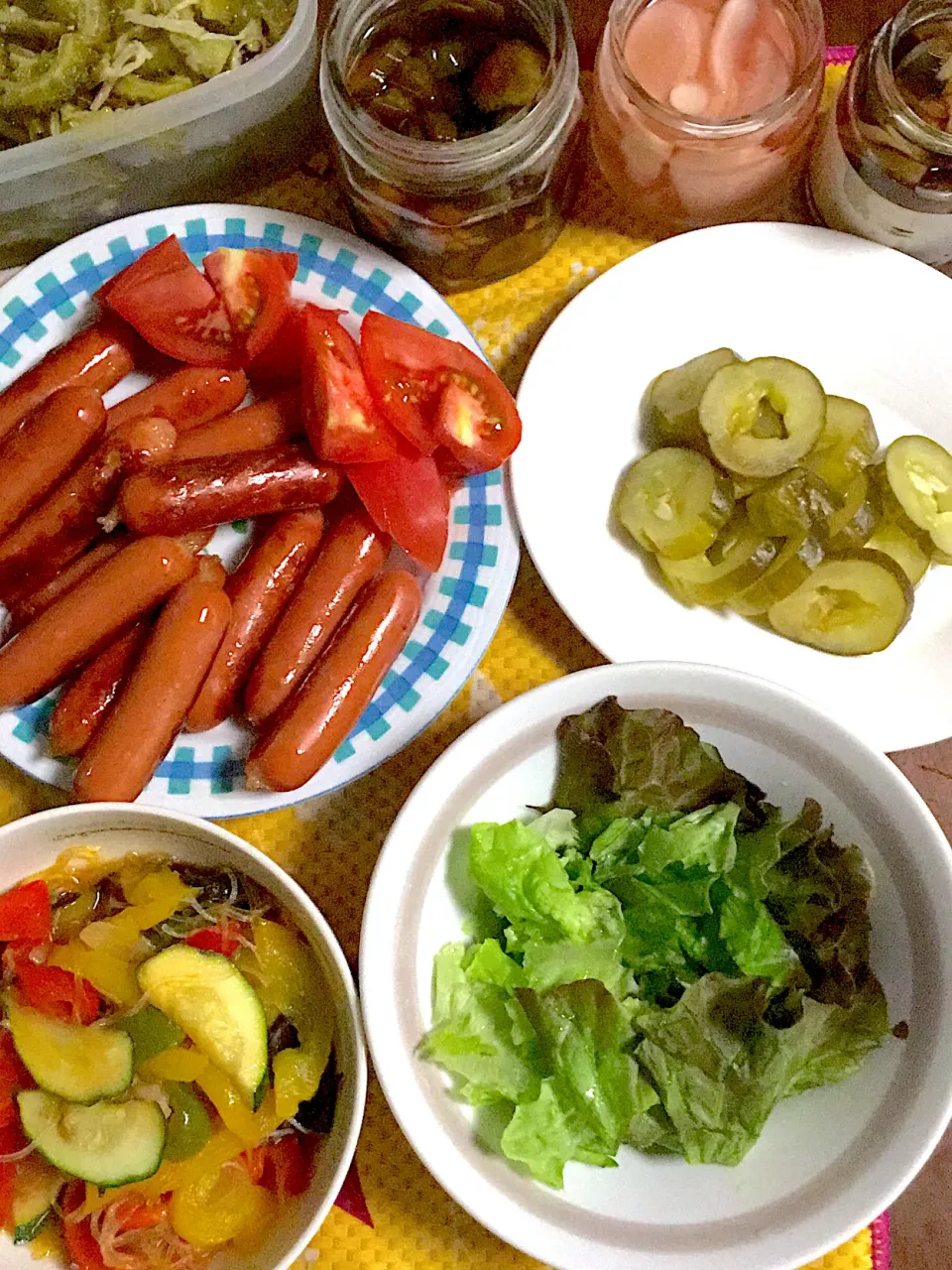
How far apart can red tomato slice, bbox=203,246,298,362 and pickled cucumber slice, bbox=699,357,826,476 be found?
500 millimetres

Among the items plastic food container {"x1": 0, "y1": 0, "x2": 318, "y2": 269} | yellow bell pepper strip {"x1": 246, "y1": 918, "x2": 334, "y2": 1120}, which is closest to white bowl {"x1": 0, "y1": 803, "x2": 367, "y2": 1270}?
yellow bell pepper strip {"x1": 246, "y1": 918, "x2": 334, "y2": 1120}

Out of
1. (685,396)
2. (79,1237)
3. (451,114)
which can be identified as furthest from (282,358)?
(79,1237)

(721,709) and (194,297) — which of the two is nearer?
(721,709)

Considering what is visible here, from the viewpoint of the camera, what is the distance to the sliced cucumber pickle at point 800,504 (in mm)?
1166

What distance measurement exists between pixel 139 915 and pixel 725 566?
2.40 feet

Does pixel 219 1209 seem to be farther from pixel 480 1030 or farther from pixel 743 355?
pixel 743 355

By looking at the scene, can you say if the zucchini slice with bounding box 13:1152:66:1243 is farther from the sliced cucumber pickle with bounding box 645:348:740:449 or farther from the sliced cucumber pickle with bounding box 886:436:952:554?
the sliced cucumber pickle with bounding box 886:436:952:554

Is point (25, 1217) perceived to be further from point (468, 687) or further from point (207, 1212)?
point (468, 687)

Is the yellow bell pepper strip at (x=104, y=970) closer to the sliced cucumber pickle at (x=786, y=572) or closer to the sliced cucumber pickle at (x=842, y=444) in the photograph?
the sliced cucumber pickle at (x=786, y=572)

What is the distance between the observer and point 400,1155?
117 cm

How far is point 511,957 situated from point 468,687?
0.33 metres

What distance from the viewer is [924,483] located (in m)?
1.22

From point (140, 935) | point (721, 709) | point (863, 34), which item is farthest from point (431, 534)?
point (863, 34)

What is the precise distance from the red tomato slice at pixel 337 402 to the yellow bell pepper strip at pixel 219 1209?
2.45 feet
